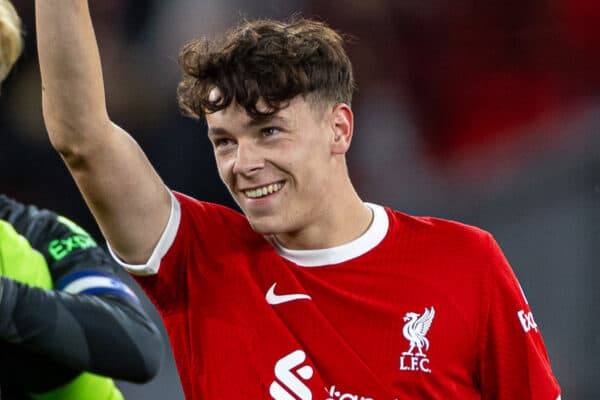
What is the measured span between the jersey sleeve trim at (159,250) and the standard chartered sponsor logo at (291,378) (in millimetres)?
328

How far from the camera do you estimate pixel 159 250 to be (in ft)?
7.16

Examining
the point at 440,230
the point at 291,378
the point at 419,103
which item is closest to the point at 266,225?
the point at 291,378

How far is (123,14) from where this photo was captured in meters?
4.50

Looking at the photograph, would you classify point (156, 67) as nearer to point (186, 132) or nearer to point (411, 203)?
point (186, 132)

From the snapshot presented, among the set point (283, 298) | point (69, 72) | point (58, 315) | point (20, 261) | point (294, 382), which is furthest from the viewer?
point (283, 298)

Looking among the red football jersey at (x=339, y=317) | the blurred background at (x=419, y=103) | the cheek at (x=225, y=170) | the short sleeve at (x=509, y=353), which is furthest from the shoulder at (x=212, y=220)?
the blurred background at (x=419, y=103)

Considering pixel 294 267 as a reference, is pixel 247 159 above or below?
above

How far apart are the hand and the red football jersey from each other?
1.77 feet

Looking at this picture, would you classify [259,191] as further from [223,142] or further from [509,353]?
[509,353]

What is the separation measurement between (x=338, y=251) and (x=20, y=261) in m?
0.87

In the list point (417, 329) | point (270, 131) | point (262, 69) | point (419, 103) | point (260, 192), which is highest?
point (262, 69)

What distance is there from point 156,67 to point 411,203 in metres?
1.25

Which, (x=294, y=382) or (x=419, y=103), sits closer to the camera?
(x=294, y=382)

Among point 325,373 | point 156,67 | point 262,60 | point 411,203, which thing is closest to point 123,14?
point 156,67
